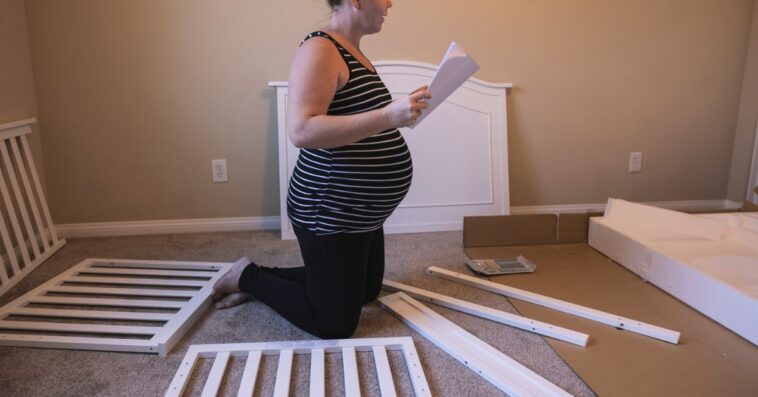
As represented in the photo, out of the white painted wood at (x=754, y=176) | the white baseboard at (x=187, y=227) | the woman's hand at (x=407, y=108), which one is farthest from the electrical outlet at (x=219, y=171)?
the white painted wood at (x=754, y=176)

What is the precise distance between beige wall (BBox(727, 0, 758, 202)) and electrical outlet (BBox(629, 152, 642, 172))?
1.65ft

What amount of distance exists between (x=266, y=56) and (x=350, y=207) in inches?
48.7

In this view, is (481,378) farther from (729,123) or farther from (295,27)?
(729,123)

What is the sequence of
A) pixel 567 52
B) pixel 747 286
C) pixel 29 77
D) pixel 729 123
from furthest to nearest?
pixel 729 123 → pixel 567 52 → pixel 29 77 → pixel 747 286

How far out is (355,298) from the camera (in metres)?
1.42

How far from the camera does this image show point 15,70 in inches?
82.0

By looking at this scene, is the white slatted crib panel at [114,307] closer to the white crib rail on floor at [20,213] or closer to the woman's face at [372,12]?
the white crib rail on floor at [20,213]

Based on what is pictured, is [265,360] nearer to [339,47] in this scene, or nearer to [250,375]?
[250,375]

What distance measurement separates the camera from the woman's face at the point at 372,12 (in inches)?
51.7

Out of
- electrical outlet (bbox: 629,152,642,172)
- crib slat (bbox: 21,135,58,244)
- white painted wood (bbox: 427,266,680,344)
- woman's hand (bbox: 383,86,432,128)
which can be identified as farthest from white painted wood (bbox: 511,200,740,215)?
crib slat (bbox: 21,135,58,244)

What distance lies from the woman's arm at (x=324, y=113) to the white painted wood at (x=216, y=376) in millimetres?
580

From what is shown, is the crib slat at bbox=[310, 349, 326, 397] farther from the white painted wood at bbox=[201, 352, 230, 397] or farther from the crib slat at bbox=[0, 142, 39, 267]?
the crib slat at bbox=[0, 142, 39, 267]

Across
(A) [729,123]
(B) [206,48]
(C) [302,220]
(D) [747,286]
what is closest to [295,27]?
(B) [206,48]

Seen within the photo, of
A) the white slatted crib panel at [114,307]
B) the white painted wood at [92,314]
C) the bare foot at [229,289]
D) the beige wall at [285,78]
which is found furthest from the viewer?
the beige wall at [285,78]
